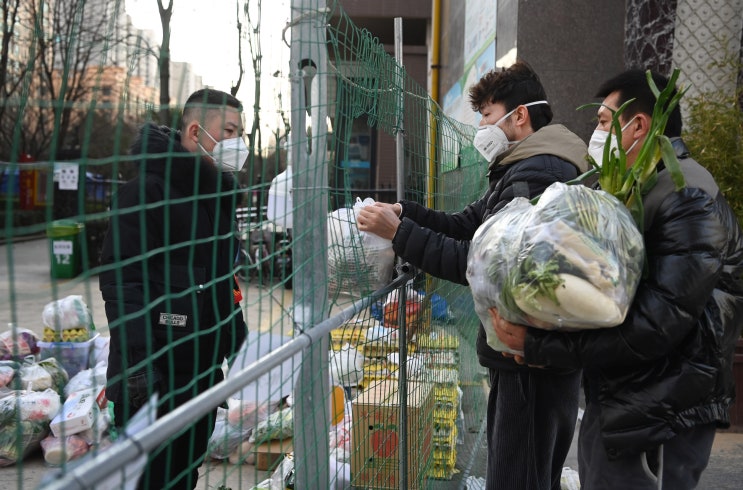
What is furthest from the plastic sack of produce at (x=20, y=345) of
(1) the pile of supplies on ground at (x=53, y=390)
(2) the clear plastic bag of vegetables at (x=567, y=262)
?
(2) the clear plastic bag of vegetables at (x=567, y=262)

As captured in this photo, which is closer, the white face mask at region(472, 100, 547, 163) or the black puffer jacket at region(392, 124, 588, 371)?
→ the black puffer jacket at region(392, 124, 588, 371)

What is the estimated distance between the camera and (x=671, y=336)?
72.8 inches

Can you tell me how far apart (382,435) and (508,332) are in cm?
106

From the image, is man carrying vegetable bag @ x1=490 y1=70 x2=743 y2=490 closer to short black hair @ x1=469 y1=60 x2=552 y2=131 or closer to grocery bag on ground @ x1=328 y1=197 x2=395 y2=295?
grocery bag on ground @ x1=328 y1=197 x2=395 y2=295

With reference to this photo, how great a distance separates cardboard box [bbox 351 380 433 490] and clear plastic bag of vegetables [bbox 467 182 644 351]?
1022mm

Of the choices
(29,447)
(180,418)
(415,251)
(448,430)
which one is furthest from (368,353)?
(29,447)

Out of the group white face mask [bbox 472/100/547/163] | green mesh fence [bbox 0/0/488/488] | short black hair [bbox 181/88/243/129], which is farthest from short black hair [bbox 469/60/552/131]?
short black hair [bbox 181/88/243/129]

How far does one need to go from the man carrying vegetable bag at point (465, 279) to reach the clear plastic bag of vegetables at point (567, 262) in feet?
1.89

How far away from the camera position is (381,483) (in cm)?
285

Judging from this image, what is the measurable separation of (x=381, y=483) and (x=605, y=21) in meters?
5.45

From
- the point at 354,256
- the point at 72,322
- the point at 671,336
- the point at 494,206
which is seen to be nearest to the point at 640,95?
the point at 494,206

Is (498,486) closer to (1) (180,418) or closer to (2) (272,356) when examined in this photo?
(2) (272,356)

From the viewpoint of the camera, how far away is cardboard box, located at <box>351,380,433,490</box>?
273cm

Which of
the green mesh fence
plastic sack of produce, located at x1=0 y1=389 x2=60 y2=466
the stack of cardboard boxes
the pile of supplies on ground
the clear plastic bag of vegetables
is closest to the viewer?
the green mesh fence
